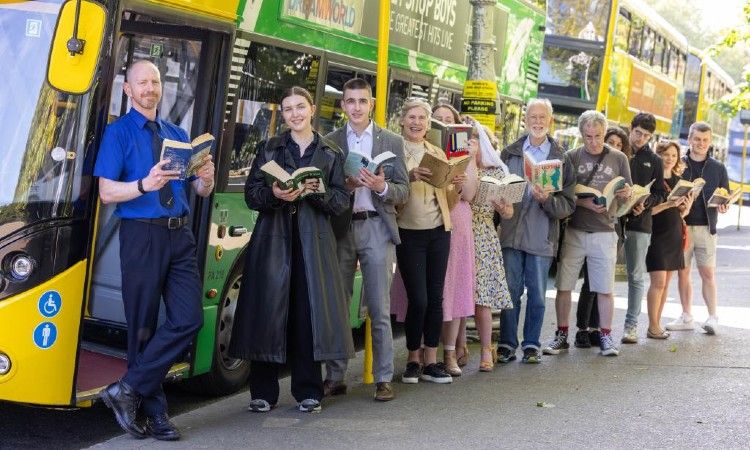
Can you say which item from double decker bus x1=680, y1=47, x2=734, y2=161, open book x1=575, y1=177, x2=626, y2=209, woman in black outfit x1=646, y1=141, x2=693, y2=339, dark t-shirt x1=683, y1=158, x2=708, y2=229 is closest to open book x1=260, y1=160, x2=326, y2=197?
open book x1=575, y1=177, x2=626, y2=209

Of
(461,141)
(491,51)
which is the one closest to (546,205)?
(461,141)

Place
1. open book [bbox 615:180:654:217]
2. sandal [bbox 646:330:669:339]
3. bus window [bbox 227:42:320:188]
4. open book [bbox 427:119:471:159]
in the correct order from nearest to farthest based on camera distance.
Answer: bus window [bbox 227:42:320:188] < open book [bbox 427:119:471:159] < open book [bbox 615:180:654:217] < sandal [bbox 646:330:669:339]

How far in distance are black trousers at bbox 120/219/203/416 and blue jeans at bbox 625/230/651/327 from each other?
5.26 meters

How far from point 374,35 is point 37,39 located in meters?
3.90

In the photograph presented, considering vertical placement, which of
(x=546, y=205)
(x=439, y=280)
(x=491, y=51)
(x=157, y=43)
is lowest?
(x=439, y=280)

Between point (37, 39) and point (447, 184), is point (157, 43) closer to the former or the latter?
point (37, 39)

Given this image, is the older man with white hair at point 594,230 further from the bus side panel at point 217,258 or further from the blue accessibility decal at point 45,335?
the blue accessibility decal at point 45,335

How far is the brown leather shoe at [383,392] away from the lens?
804 centimetres

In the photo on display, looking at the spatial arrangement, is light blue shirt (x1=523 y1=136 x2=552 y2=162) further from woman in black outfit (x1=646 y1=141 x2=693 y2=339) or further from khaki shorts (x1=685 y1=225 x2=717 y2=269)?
khaki shorts (x1=685 y1=225 x2=717 y2=269)

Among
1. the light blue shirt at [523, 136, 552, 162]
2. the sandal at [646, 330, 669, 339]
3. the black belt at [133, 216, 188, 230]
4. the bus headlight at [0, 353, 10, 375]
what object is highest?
the light blue shirt at [523, 136, 552, 162]

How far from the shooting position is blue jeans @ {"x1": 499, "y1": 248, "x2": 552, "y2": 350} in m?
9.69

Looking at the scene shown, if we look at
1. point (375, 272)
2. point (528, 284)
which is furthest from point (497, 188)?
point (375, 272)

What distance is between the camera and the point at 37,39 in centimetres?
620

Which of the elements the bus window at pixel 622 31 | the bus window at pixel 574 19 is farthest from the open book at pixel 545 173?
the bus window at pixel 622 31
